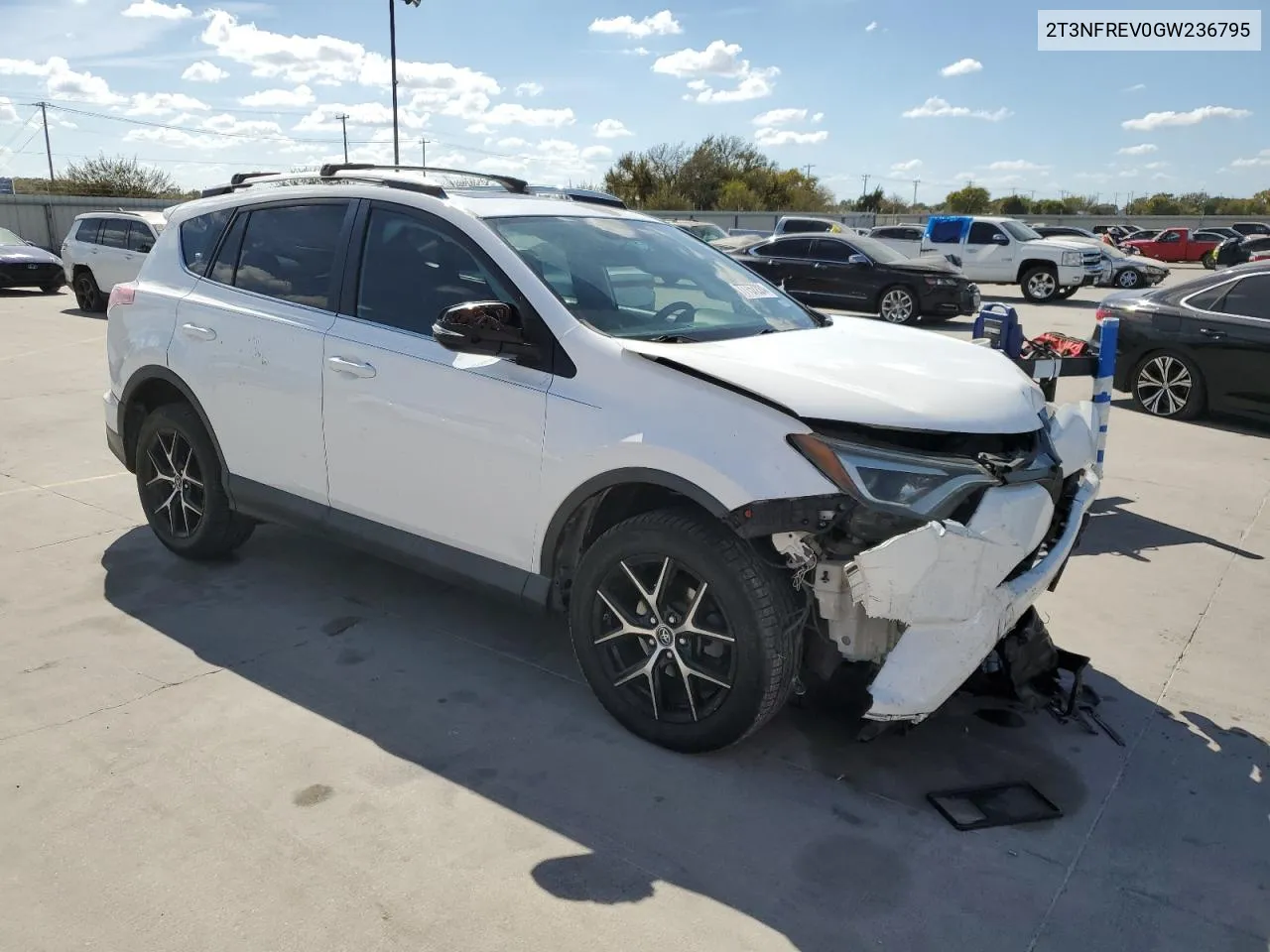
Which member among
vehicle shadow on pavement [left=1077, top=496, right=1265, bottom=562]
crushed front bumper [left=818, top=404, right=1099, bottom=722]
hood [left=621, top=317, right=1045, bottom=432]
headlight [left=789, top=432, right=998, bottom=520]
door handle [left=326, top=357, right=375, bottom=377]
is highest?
hood [left=621, top=317, right=1045, bottom=432]

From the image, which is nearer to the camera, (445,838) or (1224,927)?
(1224,927)

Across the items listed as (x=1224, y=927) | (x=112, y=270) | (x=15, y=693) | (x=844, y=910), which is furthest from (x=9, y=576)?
(x=112, y=270)

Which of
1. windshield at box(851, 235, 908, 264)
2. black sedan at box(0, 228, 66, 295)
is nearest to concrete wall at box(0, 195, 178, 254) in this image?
black sedan at box(0, 228, 66, 295)

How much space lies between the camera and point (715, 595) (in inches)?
128

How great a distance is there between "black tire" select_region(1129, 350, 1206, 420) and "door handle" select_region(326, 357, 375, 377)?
8368mm

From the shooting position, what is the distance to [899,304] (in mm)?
17719

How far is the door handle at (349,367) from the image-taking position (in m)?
4.11

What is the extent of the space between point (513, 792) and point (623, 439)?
1.22 meters

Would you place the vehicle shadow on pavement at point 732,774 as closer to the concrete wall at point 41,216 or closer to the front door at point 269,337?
the front door at point 269,337

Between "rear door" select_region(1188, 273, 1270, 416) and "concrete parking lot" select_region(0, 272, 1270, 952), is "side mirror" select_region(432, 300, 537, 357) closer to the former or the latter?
"concrete parking lot" select_region(0, 272, 1270, 952)

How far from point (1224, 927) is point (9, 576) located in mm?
5349

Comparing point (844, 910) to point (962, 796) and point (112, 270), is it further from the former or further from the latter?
point (112, 270)

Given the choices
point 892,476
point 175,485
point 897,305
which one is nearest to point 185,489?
point 175,485

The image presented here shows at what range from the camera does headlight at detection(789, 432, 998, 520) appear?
3012mm
